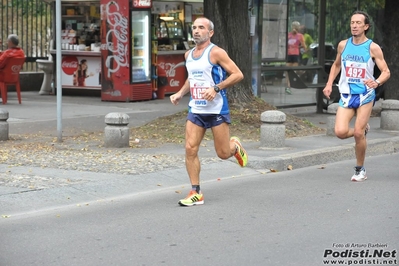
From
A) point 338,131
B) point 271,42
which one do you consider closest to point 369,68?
point 338,131

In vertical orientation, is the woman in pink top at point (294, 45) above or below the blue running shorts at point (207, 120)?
above

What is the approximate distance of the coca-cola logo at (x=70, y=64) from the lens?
20969 millimetres

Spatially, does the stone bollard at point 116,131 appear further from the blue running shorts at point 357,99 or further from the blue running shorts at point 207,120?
the blue running shorts at point 207,120

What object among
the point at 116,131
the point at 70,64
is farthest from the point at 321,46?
the point at 116,131

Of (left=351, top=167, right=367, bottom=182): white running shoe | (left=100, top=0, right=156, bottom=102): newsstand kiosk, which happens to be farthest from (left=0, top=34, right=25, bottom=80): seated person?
(left=351, top=167, right=367, bottom=182): white running shoe

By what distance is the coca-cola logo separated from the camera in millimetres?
20969

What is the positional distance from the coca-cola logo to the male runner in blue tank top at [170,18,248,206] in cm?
1275

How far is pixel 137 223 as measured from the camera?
768cm

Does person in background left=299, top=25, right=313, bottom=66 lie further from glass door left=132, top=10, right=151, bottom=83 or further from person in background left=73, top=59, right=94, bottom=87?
person in background left=73, top=59, right=94, bottom=87

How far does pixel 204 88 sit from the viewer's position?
843 cm

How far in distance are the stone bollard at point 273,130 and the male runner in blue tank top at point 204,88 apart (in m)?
3.45

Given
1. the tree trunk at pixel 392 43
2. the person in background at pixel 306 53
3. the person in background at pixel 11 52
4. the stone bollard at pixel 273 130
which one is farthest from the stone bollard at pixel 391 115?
the person in background at pixel 11 52

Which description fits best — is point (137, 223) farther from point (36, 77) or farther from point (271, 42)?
point (36, 77)

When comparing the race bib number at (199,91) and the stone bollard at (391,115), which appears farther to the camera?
the stone bollard at (391,115)
